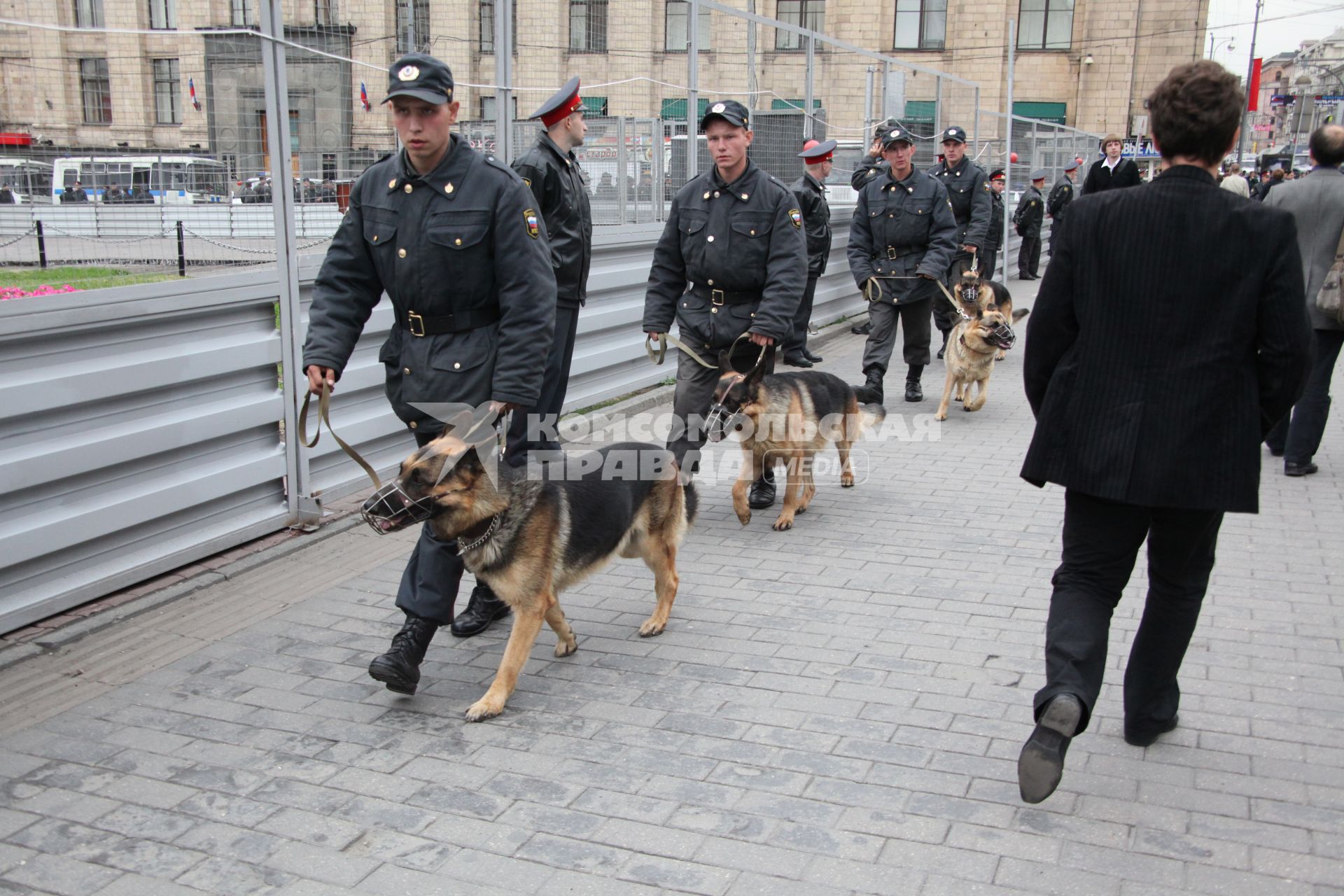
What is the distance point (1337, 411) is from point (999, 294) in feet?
9.95

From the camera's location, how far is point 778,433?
20.4ft

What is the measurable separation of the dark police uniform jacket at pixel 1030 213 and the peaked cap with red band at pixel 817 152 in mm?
8350

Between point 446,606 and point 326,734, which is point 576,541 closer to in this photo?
point 446,606

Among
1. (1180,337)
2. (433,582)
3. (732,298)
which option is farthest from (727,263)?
(1180,337)

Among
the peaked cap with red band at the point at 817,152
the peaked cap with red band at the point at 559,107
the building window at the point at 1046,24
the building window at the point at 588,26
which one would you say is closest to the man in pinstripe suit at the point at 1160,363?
the peaked cap with red band at the point at 559,107

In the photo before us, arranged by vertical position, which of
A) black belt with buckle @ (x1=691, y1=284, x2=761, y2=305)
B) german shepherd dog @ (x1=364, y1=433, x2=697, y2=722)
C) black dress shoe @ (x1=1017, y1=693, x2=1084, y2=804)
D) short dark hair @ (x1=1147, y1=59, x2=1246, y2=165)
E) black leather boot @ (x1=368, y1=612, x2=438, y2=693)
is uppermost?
short dark hair @ (x1=1147, y1=59, x2=1246, y2=165)

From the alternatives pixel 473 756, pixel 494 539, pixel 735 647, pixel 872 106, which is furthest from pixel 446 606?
pixel 872 106

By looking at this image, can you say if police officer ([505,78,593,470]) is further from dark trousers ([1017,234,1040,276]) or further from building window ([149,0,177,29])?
dark trousers ([1017,234,1040,276])

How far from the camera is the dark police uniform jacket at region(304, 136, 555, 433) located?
3.95 metres

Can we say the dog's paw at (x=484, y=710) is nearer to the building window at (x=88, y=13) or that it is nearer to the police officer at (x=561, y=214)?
the police officer at (x=561, y=214)

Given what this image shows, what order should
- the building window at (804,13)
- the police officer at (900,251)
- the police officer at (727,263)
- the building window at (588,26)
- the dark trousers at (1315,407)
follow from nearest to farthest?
the police officer at (727,263), the dark trousers at (1315,407), the building window at (588,26), the police officer at (900,251), the building window at (804,13)

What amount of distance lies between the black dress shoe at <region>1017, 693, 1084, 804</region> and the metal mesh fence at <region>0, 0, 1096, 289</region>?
4.20m

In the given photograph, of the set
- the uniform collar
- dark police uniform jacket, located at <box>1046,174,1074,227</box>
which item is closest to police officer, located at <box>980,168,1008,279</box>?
dark police uniform jacket, located at <box>1046,174,1074,227</box>

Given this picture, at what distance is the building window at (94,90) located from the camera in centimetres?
478
